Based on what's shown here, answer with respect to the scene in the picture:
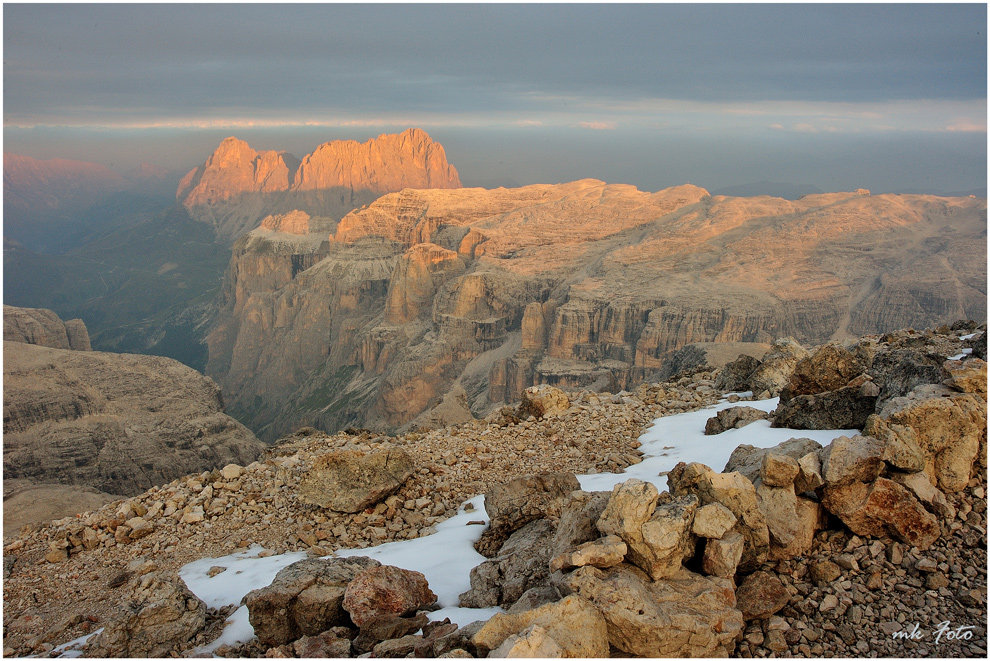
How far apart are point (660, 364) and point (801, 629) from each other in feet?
282

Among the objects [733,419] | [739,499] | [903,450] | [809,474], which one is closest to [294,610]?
[739,499]

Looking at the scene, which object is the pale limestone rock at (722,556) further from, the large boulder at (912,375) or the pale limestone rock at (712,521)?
the large boulder at (912,375)

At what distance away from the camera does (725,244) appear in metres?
105

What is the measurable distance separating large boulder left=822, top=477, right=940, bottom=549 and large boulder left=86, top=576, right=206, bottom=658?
8.51 metres

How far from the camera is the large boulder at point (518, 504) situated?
962cm

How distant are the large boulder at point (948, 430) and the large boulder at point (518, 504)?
16.0ft

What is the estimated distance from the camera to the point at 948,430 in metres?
7.99

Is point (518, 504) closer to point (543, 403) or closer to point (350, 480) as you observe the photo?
point (350, 480)

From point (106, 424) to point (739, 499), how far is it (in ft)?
173

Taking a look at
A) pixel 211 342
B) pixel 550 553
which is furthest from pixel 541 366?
pixel 211 342

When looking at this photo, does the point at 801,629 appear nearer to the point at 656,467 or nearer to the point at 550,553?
the point at 550,553

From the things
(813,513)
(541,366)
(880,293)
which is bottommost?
(541,366)

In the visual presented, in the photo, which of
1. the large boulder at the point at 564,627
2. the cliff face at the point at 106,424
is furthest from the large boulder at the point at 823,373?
the cliff face at the point at 106,424

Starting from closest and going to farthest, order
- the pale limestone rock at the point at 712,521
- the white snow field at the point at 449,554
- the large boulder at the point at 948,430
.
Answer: the pale limestone rock at the point at 712,521 < the large boulder at the point at 948,430 < the white snow field at the point at 449,554
